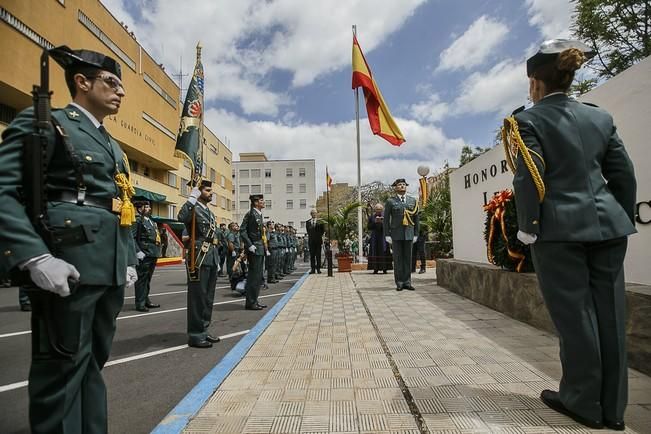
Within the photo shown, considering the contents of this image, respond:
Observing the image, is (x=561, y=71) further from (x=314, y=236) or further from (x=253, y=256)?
(x=314, y=236)

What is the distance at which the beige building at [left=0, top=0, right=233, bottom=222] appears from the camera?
16767 millimetres

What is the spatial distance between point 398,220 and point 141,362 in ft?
17.7

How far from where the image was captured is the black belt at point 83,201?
5.42 feet

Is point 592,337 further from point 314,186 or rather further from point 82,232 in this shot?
point 314,186

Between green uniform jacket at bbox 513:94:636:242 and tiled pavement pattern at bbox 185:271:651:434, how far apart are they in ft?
3.38

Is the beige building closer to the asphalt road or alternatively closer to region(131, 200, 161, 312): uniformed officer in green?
region(131, 200, 161, 312): uniformed officer in green

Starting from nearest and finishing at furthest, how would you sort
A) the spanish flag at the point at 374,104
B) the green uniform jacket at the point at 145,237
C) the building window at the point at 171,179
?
the green uniform jacket at the point at 145,237 → the spanish flag at the point at 374,104 → the building window at the point at 171,179

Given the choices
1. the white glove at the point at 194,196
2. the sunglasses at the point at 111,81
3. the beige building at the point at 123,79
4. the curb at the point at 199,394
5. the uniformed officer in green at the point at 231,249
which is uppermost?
the beige building at the point at 123,79

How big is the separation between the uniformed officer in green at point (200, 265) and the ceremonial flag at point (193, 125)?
1.32 meters

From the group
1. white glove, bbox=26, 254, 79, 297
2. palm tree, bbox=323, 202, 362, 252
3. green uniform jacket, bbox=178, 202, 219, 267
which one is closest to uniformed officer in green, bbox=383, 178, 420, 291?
green uniform jacket, bbox=178, 202, 219, 267

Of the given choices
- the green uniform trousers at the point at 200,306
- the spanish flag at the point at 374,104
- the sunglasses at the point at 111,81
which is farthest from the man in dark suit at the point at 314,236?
the sunglasses at the point at 111,81

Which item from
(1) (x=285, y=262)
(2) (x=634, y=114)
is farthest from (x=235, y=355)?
(1) (x=285, y=262)

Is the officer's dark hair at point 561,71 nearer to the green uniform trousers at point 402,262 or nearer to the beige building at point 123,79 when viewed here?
the green uniform trousers at point 402,262

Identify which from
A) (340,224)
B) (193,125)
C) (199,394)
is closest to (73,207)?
(199,394)
